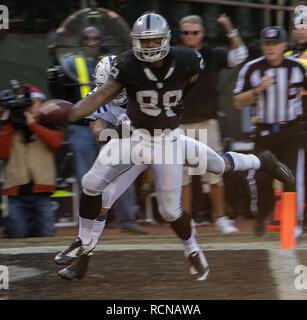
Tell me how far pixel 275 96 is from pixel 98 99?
2.31m

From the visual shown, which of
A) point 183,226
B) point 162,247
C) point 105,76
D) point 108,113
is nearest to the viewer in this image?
point 183,226

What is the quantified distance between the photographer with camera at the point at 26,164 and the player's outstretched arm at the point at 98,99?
185 cm

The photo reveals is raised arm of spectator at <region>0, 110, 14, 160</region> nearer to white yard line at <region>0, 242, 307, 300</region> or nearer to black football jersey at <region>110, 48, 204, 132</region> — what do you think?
white yard line at <region>0, 242, 307, 300</region>

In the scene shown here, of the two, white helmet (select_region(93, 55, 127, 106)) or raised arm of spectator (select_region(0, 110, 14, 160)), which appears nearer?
white helmet (select_region(93, 55, 127, 106))

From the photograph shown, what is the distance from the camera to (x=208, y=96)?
7535 millimetres

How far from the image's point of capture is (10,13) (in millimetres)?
8406

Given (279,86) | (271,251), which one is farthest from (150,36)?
(279,86)

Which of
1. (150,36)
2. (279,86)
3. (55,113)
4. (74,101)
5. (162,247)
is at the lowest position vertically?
(162,247)

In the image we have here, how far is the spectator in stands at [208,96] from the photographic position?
7367 millimetres

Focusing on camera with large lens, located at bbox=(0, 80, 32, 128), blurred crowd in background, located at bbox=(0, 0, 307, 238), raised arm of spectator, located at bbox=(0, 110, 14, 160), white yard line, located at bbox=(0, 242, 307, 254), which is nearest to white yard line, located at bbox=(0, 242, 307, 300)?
white yard line, located at bbox=(0, 242, 307, 254)

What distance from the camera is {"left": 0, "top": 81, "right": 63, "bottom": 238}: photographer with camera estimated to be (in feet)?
23.5

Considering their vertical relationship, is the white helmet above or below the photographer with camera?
above

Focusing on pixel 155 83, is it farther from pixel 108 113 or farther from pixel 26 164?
pixel 26 164
